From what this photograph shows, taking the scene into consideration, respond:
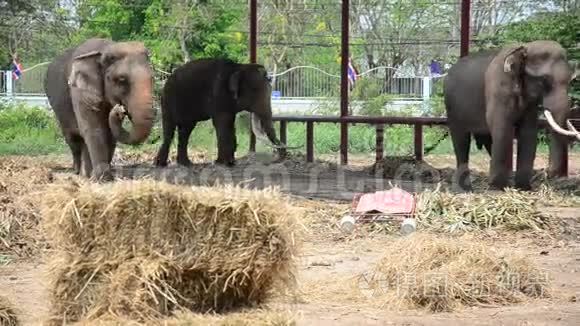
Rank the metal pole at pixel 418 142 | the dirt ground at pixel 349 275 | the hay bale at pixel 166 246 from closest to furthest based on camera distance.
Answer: the hay bale at pixel 166 246, the dirt ground at pixel 349 275, the metal pole at pixel 418 142

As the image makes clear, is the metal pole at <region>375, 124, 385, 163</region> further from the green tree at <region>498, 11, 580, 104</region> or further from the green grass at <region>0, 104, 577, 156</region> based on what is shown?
the green tree at <region>498, 11, 580, 104</region>

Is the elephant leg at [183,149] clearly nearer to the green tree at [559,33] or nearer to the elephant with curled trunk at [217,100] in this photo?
the elephant with curled trunk at [217,100]

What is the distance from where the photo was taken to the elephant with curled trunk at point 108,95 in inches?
507

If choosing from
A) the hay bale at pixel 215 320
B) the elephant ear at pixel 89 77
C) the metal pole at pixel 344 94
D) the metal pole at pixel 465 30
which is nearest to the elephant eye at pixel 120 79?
the elephant ear at pixel 89 77

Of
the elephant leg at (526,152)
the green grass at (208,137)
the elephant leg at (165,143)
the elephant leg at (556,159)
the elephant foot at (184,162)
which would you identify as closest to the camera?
the elephant leg at (526,152)

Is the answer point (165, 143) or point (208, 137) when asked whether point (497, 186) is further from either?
point (208, 137)

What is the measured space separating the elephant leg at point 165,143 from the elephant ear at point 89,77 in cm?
557

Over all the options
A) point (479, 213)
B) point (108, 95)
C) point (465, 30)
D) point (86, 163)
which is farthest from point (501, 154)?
point (86, 163)

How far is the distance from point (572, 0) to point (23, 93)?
20.2 meters

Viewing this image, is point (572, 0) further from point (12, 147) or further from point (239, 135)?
point (12, 147)

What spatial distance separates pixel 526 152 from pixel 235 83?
6516 millimetres

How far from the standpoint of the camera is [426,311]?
7676 mm

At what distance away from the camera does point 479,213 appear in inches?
459

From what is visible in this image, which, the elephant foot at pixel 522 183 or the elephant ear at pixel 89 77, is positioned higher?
the elephant ear at pixel 89 77
